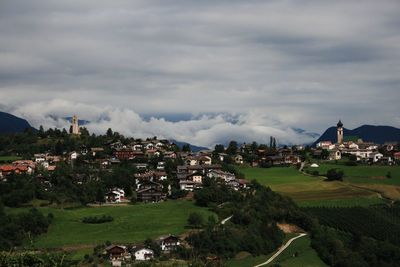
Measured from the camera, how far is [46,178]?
82750 mm

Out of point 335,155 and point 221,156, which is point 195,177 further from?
point 335,155

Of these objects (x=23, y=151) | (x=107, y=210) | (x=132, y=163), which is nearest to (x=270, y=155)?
(x=132, y=163)

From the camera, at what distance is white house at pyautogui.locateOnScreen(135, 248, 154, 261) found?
5578 cm

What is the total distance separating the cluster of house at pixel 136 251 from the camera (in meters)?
54.3

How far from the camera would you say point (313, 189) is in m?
91.7

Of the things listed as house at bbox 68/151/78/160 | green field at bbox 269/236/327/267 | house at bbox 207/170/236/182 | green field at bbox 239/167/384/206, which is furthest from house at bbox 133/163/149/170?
green field at bbox 269/236/327/267

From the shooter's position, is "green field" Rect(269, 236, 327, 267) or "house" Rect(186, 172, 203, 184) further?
"house" Rect(186, 172, 203, 184)

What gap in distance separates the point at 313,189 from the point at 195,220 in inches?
1297

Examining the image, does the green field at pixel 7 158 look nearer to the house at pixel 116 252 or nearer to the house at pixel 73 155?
the house at pixel 73 155

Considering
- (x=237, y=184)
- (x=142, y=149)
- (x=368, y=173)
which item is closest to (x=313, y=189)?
(x=237, y=184)

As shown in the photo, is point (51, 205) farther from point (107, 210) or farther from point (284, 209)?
point (284, 209)

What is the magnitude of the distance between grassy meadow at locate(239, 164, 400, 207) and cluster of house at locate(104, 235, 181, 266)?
30.1 meters

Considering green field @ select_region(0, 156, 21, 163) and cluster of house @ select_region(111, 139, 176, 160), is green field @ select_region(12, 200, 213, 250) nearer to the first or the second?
cluster of house @ select_region(111, 139, 176, 160)

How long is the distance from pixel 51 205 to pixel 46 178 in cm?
967
